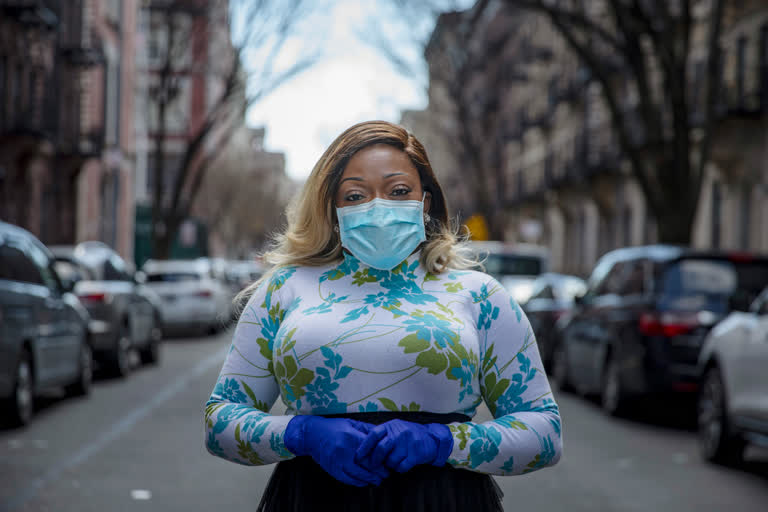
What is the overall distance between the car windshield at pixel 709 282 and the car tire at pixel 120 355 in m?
7.35

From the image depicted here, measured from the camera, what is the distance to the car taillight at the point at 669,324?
10914 millimetres

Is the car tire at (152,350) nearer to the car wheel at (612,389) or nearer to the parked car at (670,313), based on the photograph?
the car wheel at (612,389)

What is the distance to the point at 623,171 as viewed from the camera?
37031 mm

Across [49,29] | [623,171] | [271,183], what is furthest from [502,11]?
[271,183]

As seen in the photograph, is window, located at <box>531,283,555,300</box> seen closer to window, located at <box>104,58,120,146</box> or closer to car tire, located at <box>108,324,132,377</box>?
car tire, located at <box>108,324,132,377</box>

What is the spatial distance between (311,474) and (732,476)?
6342 millimetres

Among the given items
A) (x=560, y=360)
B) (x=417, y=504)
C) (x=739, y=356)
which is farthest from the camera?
(x=560, y=360)

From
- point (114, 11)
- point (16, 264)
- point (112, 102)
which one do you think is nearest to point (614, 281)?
point (16, 264)

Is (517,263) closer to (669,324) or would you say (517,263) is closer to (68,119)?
(669,324)

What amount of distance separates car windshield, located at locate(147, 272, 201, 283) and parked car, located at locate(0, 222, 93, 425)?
12.3 meters

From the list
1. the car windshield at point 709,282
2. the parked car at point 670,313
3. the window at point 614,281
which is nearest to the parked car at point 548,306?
the window at point 614,281

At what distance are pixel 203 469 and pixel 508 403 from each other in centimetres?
585

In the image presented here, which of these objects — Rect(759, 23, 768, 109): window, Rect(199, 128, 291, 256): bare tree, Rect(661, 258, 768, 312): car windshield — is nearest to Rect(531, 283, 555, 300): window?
Rect(661, 258, 768, 312): car windshield

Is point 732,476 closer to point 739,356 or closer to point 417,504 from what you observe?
point 739,356
